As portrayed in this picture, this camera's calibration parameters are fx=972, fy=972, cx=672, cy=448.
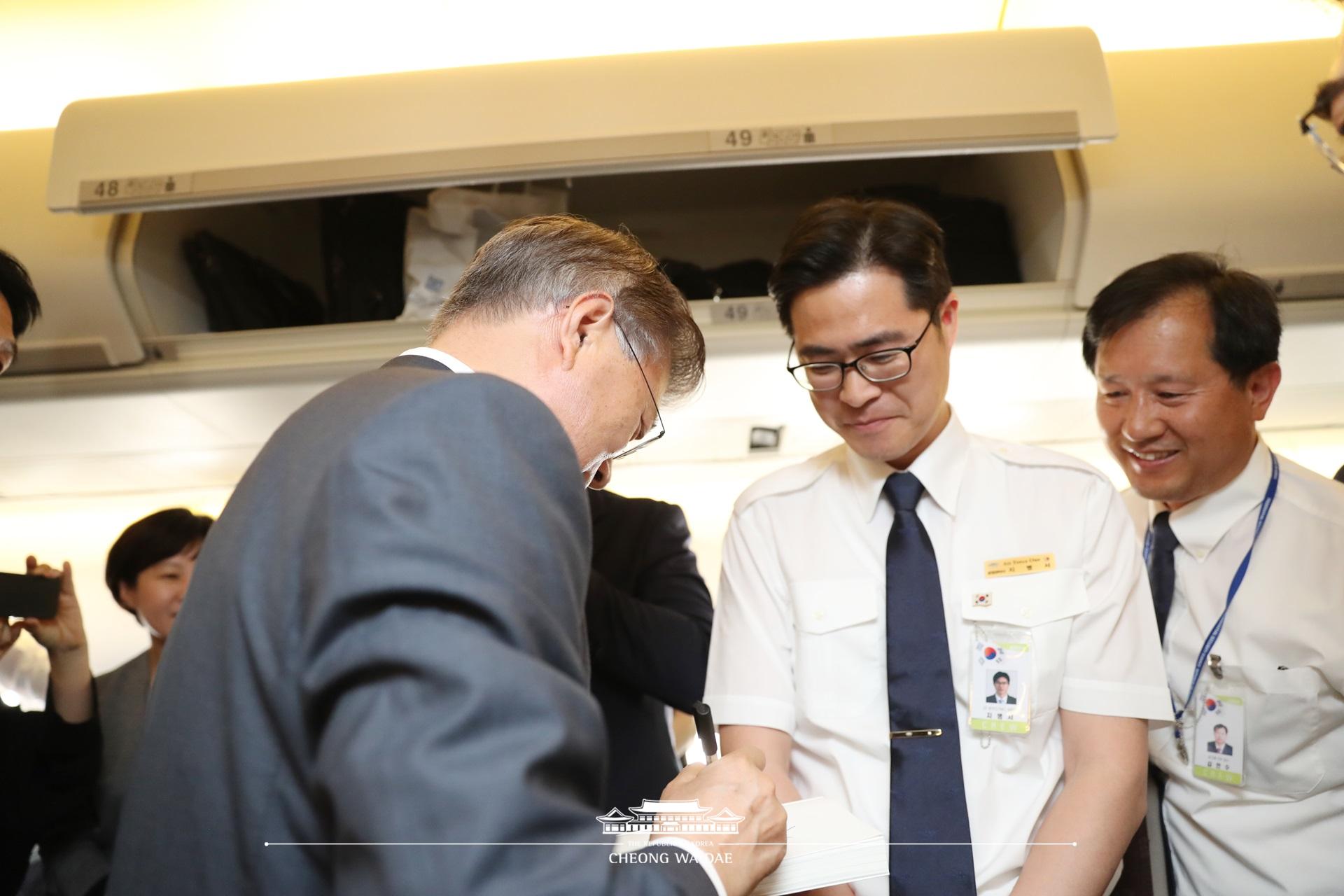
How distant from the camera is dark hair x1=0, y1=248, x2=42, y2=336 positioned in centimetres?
220

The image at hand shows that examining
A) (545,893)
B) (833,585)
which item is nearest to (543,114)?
(833,585)

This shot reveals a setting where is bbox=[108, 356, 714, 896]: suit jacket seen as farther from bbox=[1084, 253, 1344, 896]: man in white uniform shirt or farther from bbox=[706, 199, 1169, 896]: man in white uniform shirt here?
bbox=[1084, 253, 1344, 896]: man in white uniform shirt

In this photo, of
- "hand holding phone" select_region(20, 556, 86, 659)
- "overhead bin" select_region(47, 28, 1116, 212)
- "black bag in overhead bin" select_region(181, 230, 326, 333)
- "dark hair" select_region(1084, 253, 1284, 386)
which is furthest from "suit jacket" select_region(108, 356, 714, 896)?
"black bag in overhead bin" select_region(181, 230, 326, 333)

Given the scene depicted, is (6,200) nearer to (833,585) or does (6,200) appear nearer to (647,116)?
(647,116)

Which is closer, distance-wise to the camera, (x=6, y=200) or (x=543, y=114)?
(x=543, y=114)

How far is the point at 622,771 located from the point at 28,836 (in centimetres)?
128

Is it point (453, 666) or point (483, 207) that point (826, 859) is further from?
point (483, 207)

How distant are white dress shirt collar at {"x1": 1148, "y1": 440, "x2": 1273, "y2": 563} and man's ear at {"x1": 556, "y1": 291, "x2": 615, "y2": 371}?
4.49ft

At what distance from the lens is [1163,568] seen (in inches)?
77.5

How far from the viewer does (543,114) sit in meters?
2.25

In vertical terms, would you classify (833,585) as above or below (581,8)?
below

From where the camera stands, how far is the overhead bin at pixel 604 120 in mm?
2207

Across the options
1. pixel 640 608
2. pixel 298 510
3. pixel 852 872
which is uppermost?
pixel 298 510

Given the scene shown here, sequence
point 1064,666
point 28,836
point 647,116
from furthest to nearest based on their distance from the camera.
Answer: point 647,116, point 28,836, point 1064,666
